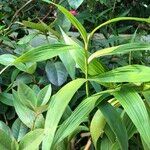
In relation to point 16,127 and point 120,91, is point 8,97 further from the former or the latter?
point 120,91

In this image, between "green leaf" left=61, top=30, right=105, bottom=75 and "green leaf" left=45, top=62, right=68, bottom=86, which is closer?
"green leaf" left=61, top=30, right=105, bottom=75

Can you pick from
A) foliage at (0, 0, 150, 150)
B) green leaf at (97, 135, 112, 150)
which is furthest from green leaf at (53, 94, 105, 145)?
green leaf at (97, 135, 112, 150)

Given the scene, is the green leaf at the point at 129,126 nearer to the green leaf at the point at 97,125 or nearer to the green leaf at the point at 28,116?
the green leaf at the point at 97,125

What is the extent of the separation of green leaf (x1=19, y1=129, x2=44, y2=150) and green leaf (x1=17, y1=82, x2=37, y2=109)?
7 centimetres

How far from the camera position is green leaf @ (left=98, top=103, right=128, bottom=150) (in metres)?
0.70

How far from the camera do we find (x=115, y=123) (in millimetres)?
712

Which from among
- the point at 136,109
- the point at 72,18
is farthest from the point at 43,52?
the point at 136,109

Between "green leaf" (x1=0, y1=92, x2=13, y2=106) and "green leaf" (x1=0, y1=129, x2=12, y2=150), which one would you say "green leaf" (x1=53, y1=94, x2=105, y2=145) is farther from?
"green leaf" (x1=0, y1=92, x2=13, y2=106)

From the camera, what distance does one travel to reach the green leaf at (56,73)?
96cm

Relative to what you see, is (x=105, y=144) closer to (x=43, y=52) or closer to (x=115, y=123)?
(x=115, y=123)

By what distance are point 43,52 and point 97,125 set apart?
0.54ft

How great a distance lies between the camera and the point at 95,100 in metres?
0.73

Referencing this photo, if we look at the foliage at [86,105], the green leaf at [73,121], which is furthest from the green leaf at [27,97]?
the green leaf at [73,121]

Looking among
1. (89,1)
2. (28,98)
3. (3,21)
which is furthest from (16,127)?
(89,1)
